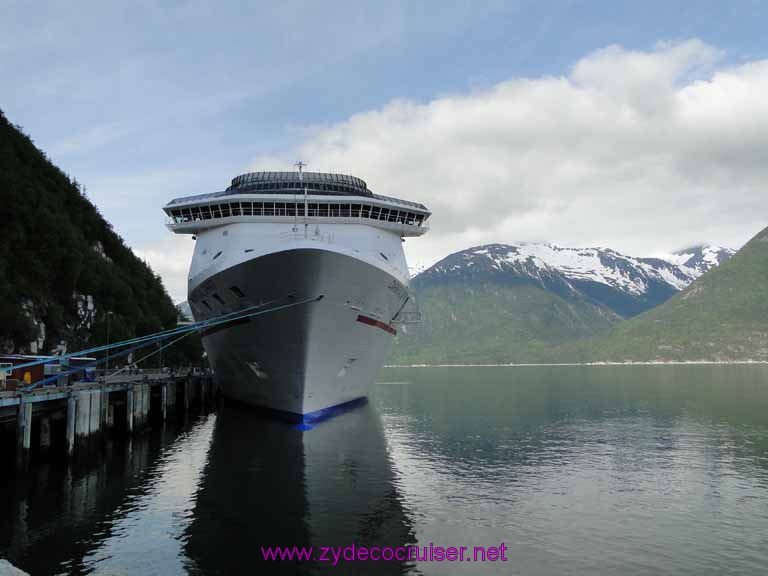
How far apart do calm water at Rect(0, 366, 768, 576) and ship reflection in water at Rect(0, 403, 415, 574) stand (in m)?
0.06

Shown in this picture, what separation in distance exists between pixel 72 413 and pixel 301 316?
9.57 metres

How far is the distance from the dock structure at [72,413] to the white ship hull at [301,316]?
5260 mm

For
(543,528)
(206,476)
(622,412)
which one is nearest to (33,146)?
(206,476)

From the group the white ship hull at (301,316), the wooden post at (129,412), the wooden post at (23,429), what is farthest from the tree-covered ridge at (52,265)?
the wooden post at (23,429)

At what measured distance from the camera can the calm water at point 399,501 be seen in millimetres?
12609

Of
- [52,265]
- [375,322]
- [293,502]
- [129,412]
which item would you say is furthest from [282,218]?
[52,265]

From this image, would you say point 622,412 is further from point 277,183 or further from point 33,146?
point 33,146

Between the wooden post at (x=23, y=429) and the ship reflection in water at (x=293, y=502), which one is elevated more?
the wooden post at (x=23, y=429)

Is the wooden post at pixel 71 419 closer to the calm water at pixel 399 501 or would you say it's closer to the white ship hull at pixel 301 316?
the calm water at pixel 399 501

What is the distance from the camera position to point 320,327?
25234 millimetres

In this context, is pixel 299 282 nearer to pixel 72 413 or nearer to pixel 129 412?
pixel 72 413

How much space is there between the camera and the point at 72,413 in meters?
23.0

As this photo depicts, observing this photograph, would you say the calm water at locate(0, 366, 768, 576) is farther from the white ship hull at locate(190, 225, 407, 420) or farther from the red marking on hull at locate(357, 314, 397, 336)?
the red marking on hull at locate(357, 314, 397, 336)

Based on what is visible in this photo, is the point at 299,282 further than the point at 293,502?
Yes
